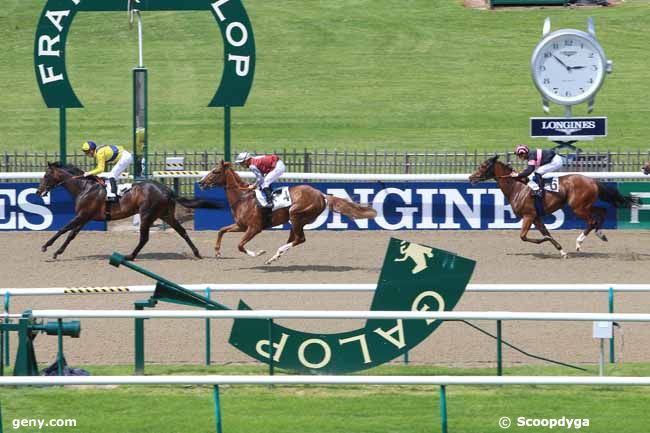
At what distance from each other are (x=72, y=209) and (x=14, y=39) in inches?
929

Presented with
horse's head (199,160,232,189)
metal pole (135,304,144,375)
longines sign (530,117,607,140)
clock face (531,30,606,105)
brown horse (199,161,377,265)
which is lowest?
metal pole (135,304,144,375)

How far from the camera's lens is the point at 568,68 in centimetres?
2227

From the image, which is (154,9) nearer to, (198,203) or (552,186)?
(198,203)

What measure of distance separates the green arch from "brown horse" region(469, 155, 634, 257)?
426cm

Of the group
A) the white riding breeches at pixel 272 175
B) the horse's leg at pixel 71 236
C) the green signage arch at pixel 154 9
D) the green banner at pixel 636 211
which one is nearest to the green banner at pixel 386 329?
the white riding breeches at pixel 272 175

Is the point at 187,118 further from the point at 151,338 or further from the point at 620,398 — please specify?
the point at 620,398

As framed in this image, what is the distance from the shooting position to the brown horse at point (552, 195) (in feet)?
65.4

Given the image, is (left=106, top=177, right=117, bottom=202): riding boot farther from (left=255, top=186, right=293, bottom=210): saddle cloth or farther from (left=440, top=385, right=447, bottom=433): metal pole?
(left=440, top=385, right=447, bottom=433): metal pole

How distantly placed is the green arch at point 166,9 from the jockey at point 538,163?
4.53m

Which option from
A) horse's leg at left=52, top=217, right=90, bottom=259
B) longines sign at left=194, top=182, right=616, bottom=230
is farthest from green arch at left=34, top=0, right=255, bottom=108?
horse's leg at left=52, top=217, right=90, bottom=259

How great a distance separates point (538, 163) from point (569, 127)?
2084mm

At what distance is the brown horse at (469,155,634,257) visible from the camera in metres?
19.9

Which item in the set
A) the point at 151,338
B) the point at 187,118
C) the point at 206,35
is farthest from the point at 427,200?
the point at 206,35

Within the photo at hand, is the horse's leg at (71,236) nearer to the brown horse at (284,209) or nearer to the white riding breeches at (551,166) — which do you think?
the brown horse at (284,209)
